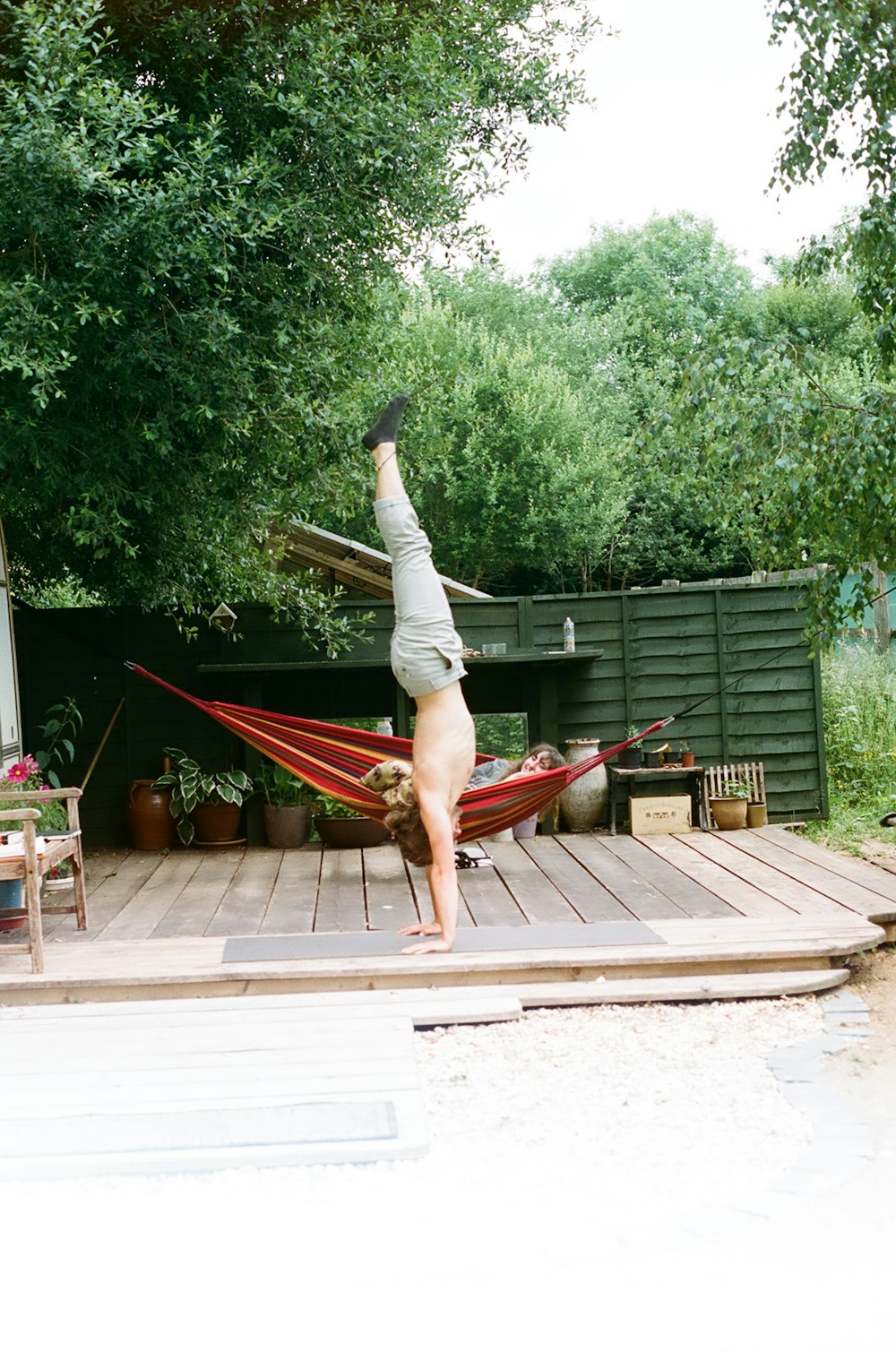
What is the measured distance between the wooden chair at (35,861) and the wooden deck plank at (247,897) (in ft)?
1.75

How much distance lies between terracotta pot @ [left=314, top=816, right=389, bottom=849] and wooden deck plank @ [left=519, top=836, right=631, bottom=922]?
788 mm

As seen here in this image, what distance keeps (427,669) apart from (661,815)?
10.4 feet

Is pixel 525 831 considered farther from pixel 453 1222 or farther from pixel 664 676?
pixel 453 1222

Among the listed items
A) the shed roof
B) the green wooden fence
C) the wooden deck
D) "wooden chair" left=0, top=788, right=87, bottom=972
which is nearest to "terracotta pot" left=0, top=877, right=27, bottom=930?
"wooden chair" left=0, top=788, right=87, bottom=972

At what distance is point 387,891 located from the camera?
5348 millimetres

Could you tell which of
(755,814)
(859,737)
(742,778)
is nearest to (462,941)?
(755,814)

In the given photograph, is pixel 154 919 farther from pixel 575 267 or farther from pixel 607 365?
pixel 575 267

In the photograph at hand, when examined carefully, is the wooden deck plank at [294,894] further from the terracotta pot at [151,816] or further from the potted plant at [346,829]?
the terracotta pot at [151,816]

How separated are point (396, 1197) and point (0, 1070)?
132 cm

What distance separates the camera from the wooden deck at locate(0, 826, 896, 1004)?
13.0 ft

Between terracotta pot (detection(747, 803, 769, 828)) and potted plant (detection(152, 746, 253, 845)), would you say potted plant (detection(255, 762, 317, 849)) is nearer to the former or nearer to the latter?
potted plant (detection(152, 746, 253, 845))

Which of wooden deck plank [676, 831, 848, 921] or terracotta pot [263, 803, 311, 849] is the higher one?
terracotta pot [263, 803, 311, 849]

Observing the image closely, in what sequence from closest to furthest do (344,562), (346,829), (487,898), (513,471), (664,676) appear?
(487,898)
(346,829)
(664,676)
(344,562)
(513,471)

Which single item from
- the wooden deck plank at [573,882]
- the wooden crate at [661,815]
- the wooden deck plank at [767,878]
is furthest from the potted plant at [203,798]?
the wooden deck plank at [767,878]
